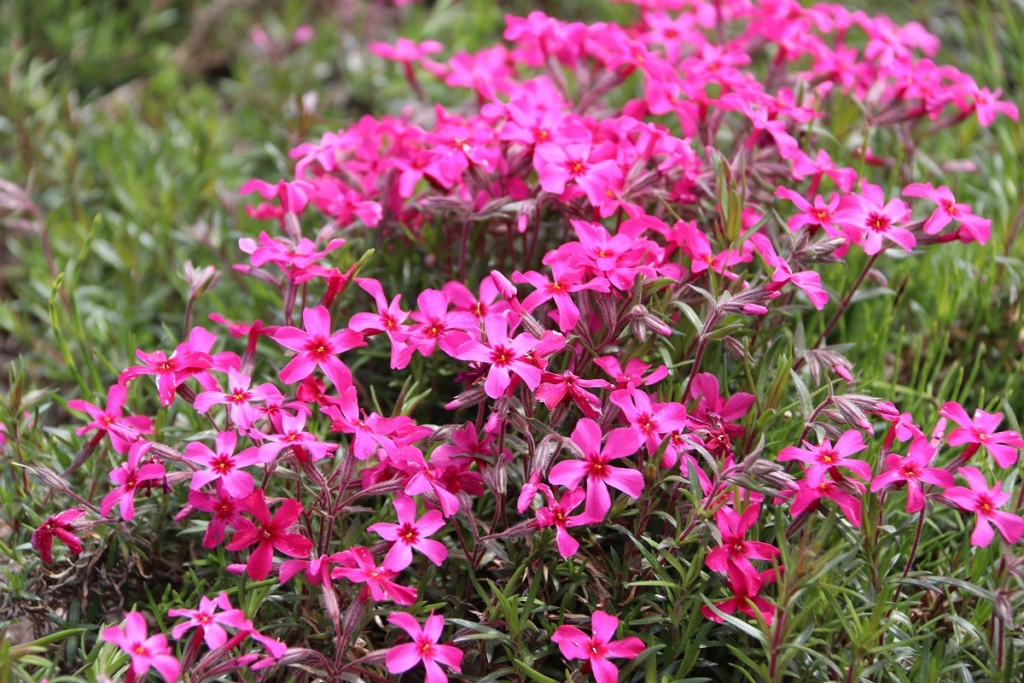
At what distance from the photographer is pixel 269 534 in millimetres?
1907

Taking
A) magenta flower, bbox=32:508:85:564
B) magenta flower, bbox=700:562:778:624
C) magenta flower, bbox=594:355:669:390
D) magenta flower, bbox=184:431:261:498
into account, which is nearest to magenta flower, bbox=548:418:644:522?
magenta flower, bbox=594:355:669:390

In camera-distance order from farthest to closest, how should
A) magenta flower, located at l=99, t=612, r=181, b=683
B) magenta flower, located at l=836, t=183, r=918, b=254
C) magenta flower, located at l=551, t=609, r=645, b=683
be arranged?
1. magenta flower, located at l=836, t=183, r=918, b=254
2. magenta flower, located at l=551, t=609, r=645, b=683
3. magenta flower, located at l=99, t=612, r=181, b=683

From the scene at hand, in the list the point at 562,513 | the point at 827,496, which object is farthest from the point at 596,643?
the point at 827,496

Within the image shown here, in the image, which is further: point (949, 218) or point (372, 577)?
point (949, 218)

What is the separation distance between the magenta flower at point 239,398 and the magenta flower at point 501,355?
0.45 m

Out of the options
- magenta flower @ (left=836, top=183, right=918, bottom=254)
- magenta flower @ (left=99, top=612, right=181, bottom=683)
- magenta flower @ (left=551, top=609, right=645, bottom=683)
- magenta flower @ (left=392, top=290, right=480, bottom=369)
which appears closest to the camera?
magenta flower @ (left=99, top=612, right=181, bottom=683)

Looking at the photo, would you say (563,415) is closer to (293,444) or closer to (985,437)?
(293,444)

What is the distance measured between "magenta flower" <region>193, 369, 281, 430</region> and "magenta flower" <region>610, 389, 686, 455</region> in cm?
76

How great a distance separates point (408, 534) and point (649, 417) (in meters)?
0.55

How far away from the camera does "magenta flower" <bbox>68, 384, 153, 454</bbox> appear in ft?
6.66

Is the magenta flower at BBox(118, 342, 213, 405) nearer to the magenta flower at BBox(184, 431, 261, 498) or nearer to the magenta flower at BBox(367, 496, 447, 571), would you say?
the magenta flower at BBox(184, 431, 261, 498)

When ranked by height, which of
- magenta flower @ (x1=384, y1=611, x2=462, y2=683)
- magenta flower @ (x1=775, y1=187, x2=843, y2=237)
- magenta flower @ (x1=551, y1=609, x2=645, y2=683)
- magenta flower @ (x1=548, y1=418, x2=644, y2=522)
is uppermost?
magenta flower @ (x1=775, y1=187, x2=843, y2=237)

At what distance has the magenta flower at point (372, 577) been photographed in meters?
1.80

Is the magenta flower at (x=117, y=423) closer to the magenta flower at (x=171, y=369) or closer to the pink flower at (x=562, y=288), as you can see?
the magenta flower at (x=171, y=369)
